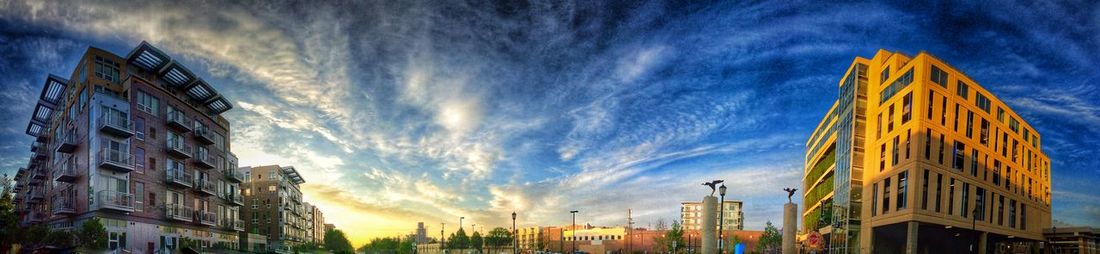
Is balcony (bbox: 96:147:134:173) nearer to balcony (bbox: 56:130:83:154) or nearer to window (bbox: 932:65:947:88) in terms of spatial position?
balcony (bbox: 56:130:83:154)

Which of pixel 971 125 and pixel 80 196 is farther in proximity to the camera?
pixel 971 125

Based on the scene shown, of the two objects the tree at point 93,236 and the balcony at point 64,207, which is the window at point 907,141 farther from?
the balcony at point 64,207

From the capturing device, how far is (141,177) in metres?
46.0

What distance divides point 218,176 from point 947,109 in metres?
67.2

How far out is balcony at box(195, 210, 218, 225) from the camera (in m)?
54.9

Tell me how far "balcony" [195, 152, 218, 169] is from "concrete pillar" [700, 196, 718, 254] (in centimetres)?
4472

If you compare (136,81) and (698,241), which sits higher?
(136,81)

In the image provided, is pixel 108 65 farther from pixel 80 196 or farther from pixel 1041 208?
pixel 1041 208

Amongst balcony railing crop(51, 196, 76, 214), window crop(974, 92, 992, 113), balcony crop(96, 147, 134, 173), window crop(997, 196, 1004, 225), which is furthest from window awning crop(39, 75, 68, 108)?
window crop(997, 196, 1004, 225)

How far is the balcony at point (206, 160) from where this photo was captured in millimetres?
55812

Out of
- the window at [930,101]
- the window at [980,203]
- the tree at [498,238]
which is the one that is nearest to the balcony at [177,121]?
the window at [930,101]

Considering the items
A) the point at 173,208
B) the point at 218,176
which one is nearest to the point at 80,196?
the point at 173,208

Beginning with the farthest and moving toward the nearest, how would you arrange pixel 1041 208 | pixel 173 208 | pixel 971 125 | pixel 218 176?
pixel 1041 208 < pixel 218 176 < pixel 971 125 < pixel 173 208

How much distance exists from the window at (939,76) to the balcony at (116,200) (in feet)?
202
